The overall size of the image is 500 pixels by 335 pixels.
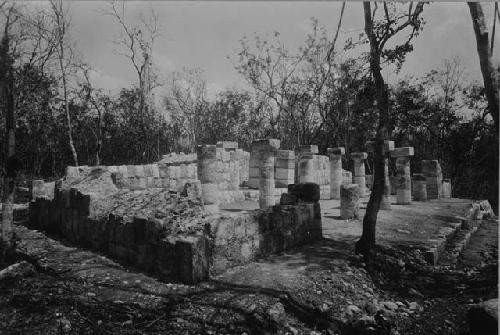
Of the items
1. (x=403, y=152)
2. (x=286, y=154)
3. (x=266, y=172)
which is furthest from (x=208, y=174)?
(x=403, y=152)

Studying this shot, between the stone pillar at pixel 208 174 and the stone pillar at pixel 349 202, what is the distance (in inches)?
142

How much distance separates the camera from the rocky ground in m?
4.21

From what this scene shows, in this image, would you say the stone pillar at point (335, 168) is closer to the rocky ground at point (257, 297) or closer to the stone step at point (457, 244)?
the stone step at point (457, 244)

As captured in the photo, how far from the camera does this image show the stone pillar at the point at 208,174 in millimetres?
10891

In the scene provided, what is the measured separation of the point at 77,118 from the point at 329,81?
57.7 feet

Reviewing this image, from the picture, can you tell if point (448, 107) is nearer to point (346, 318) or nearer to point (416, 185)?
point (416, 185)

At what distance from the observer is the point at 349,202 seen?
423 inches

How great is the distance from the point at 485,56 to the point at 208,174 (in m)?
7.57

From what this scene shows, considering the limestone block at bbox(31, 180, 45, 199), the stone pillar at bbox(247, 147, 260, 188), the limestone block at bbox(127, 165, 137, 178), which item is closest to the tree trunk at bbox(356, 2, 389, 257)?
the limestone block at bbox(127, 165, 137, 178)

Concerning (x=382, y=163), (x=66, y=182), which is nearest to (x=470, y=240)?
(x=382, y=163)

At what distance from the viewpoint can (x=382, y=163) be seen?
23.2ft

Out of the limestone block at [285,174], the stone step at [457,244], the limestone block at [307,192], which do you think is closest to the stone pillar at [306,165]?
the limestone block at [285,174]

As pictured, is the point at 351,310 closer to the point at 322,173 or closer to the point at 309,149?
the point at 309,149

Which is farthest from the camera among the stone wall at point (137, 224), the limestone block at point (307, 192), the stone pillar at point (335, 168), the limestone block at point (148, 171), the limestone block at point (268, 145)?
the stone pillar at point (335, 168)
